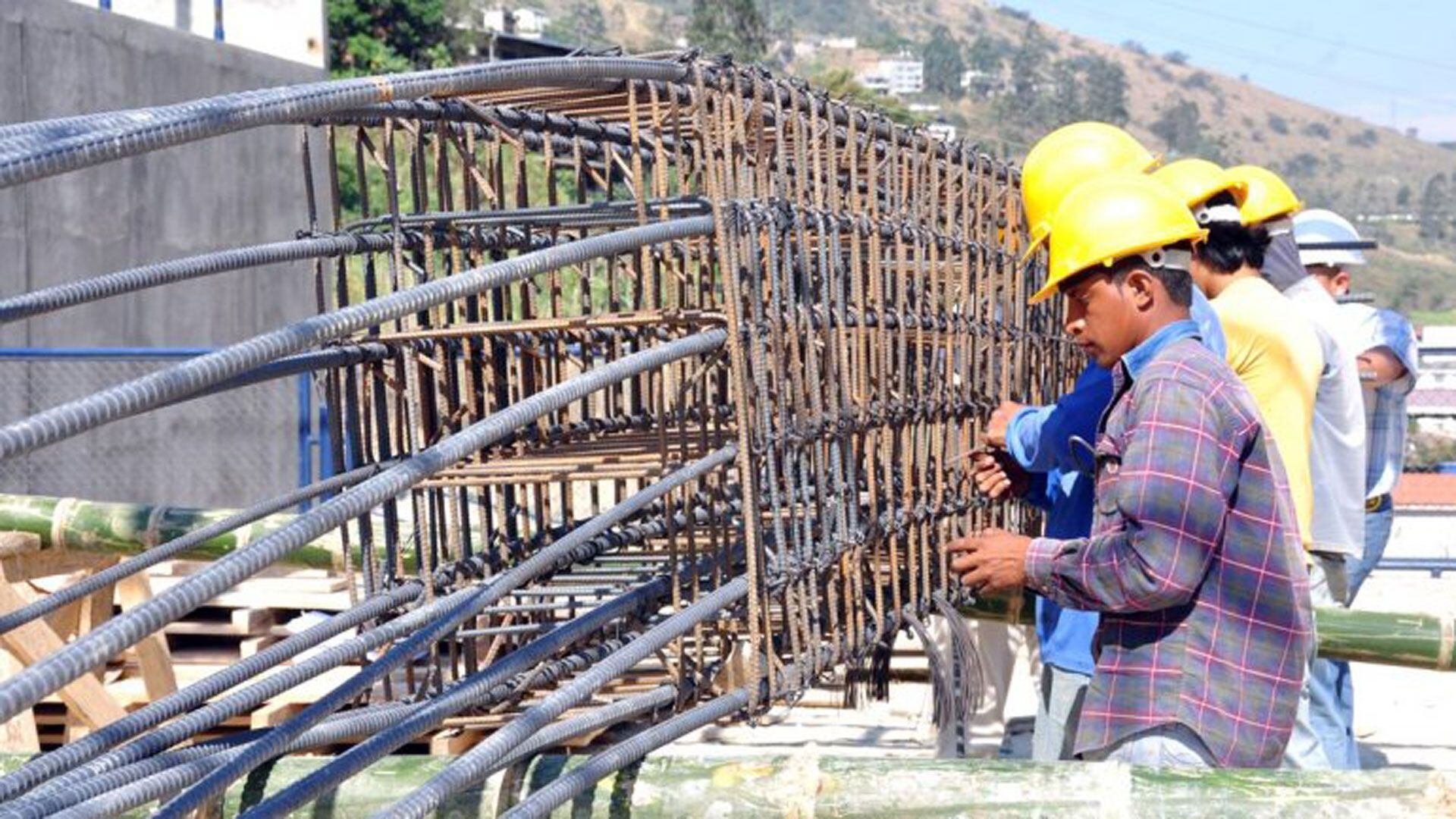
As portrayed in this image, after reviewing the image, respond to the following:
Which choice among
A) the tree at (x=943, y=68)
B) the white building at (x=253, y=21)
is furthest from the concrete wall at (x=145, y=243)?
the tree at (x=943, y=68)

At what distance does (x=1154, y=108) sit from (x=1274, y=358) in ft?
514

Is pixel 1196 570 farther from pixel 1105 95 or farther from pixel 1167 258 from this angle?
pixel 1105 95

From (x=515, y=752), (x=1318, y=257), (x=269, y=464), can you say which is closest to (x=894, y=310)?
(x=515, y=752)

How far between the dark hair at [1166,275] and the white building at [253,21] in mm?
11750

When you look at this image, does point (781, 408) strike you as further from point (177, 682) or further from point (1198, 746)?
point (177, 682)

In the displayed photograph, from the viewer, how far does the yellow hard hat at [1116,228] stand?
10.9 ft

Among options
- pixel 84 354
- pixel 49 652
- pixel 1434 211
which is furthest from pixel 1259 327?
pixel 1434 211

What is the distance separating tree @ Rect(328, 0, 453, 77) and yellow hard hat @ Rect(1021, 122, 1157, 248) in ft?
140

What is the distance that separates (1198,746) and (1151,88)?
548ft

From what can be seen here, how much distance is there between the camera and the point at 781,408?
3.67 meters

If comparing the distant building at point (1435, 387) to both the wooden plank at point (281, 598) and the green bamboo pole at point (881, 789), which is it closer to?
the green bamboo pole at point (881, 789)

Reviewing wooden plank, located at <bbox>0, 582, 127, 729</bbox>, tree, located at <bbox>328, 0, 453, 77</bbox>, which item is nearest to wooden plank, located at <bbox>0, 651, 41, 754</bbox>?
wooden plank, located at <bbox>0, 582, 127, 729</bbox>

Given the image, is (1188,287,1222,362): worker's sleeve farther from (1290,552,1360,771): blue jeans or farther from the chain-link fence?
the chain-link fence

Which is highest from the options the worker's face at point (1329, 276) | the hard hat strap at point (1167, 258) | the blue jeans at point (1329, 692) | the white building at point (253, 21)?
the white building at point (253, 21)
